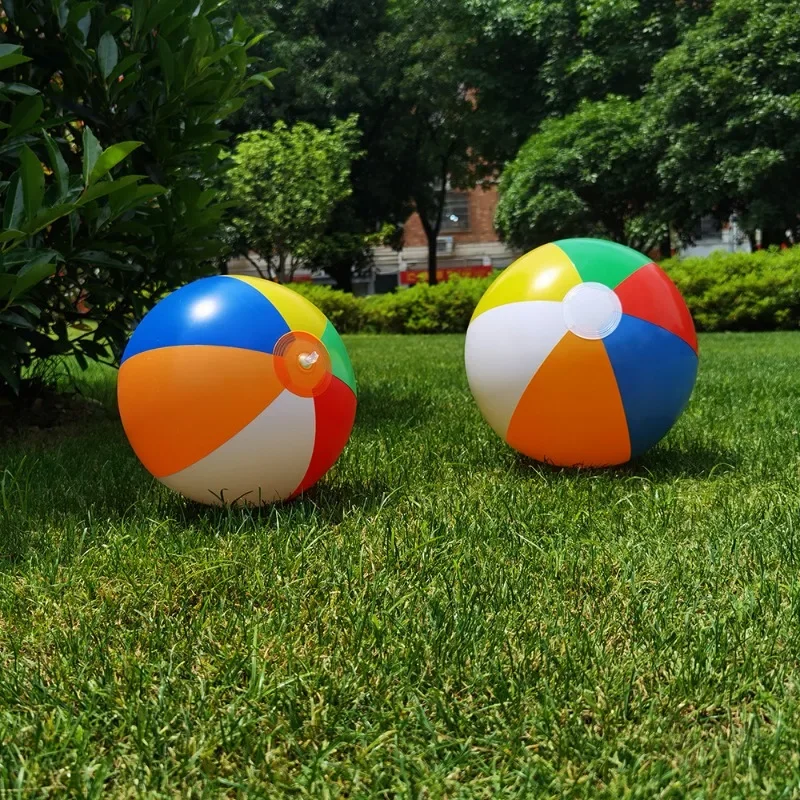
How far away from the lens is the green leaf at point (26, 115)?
10.5ft

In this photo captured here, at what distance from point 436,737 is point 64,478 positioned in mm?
2543

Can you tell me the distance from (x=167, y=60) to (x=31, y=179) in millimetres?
1379

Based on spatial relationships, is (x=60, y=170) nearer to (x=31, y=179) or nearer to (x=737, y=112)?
(x=31, y=179)

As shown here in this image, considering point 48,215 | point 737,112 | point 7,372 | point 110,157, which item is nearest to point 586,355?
point 110,157

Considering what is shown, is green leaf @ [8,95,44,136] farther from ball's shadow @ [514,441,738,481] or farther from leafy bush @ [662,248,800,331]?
leafy bush @ [662,248,800,331]

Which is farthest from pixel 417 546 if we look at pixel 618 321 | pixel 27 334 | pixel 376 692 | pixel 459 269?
pixel 459 269

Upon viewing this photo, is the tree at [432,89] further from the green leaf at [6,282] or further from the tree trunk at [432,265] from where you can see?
the green leaf at [6,282]

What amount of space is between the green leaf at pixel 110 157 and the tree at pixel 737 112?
1646cm

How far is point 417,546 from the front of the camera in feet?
8.54

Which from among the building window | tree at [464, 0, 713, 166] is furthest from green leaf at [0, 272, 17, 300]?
the building window

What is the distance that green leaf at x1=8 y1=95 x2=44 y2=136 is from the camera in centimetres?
319

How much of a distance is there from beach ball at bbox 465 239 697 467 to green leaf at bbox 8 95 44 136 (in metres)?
2.20

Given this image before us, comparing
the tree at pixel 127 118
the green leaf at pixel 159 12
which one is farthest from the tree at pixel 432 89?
the green leaf at pixel 159 12

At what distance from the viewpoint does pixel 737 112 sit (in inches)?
672
